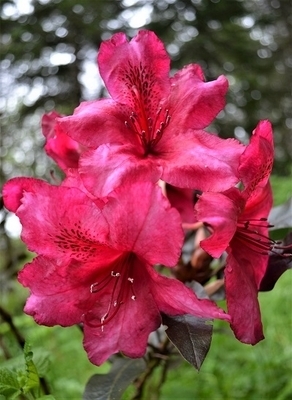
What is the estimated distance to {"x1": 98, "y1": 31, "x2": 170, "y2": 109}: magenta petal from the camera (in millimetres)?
852

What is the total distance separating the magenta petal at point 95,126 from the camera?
0.78m

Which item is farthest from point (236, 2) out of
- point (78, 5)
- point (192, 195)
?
point (192, 195)

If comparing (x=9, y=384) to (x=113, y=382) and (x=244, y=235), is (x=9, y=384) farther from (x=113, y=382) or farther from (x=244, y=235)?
(x=244, y=235)

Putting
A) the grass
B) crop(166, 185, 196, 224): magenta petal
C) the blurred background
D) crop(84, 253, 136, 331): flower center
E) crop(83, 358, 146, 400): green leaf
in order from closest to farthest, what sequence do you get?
crop(84, 253, 136, 331): flower center, crop(83, 358, 146, 400): green leaf, crop(166, 185, 196, 224): magenta petal, the grass, the blurred background

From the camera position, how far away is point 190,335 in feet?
2.44

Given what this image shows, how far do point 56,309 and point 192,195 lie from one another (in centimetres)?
36

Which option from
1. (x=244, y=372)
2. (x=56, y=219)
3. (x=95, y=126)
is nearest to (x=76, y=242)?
(x=56, y=219)

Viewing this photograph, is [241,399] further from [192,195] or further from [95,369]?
[192,195]

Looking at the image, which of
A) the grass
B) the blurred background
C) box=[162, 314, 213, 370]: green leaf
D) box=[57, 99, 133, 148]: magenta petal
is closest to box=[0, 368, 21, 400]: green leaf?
box=[162, 314, 213, 370]: green leaf

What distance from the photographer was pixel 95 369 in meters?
2.16

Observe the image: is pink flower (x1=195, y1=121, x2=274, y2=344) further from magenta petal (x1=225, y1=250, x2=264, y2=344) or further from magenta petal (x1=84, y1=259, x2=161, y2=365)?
magenta petal (x1=84, y1=259, x2=161, y2=365)

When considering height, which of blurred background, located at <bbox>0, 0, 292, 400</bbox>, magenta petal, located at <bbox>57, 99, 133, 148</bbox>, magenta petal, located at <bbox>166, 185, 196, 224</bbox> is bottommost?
blurred background, located at <bbox>0, 0, 292, 400</bbox>

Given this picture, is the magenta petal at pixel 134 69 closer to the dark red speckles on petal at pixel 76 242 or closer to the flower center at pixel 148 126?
the flower center at pixel 148 126

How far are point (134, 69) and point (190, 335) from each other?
0.40 m
